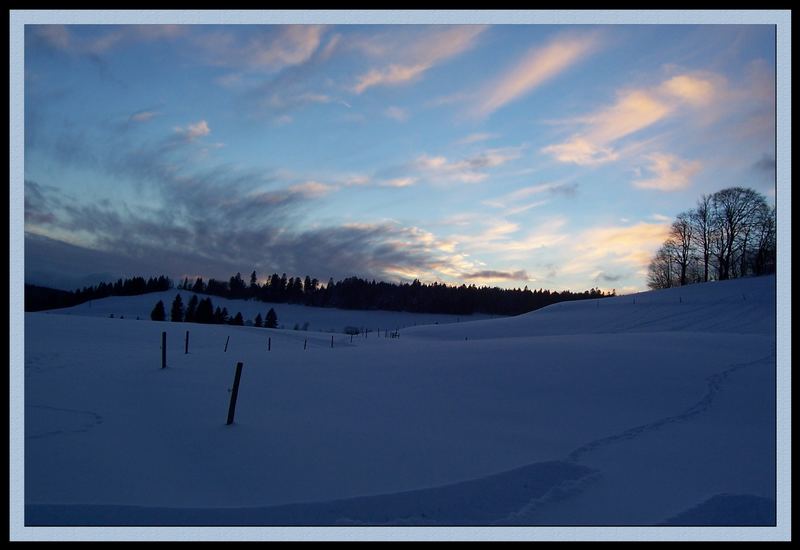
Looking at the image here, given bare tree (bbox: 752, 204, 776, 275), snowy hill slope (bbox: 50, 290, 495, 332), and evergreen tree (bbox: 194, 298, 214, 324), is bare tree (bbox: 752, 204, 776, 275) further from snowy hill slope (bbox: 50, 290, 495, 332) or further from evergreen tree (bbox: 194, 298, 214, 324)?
evergreen tree (bbox: 194, 298, 214, 324)

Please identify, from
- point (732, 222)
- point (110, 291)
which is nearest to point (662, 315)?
point (732, 222)

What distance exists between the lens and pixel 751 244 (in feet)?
194

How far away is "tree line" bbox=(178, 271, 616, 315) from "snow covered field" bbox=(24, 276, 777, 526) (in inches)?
3908

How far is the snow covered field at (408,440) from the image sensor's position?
604 cm

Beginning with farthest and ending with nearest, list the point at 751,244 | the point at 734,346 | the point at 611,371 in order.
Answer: the point at 751,244
the point at 734,346
the point at 611,371

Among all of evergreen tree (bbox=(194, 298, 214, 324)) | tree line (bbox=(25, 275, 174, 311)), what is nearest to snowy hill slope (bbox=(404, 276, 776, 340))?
evergreen tree (bbox=(194, 298, 214, 324))

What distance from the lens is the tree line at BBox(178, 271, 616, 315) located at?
4606 inches

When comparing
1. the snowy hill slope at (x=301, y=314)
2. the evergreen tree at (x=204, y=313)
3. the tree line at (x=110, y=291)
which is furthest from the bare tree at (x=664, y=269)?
the tree line at (x=110, y=291)

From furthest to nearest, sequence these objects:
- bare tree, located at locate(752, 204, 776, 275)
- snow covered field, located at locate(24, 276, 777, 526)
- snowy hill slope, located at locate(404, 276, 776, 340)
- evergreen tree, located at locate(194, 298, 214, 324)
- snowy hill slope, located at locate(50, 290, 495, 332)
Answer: snowy hill slope, located at locate(50, 290, 495, 332) → evergreen tree, located at locate(194, 298, 214, 324) → bare tree, located at locate(752, 204, 776, 275) → snowy hill slope, located at locate(404, 276, 776, 340) → snow covered field, located at locate(24, 276, 777, 526)

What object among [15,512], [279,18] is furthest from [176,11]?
[15,512]

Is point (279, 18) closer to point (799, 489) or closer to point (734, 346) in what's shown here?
point (799, 489)

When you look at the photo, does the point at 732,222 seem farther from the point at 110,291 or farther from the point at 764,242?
the point at 110,291

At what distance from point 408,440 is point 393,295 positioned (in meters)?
115

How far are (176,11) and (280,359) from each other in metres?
15.4
